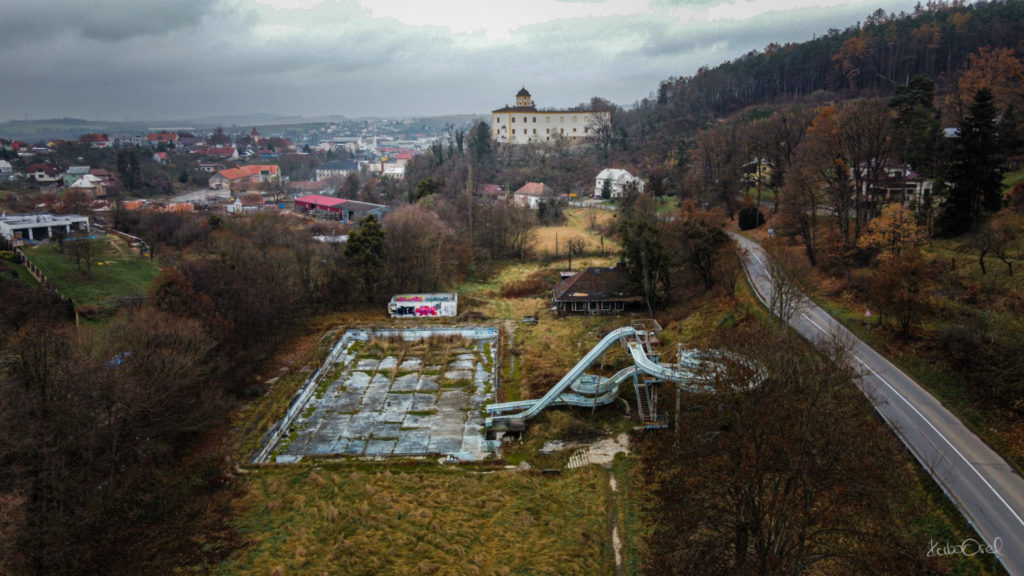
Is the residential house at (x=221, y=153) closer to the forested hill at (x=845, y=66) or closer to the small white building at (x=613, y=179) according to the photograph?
the forested hill at (x=845, y=66)

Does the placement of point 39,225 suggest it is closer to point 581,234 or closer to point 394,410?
point 394,410

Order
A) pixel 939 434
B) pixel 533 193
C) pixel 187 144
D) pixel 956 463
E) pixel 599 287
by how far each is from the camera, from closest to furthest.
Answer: pixel 956 463 < pixel 939 434 < pixel 599 287 < pixel 533 193 < pixel 187 144

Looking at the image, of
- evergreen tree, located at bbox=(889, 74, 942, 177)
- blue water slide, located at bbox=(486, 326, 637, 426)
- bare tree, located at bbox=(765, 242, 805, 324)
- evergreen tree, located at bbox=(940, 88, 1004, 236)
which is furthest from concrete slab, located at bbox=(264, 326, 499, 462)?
evergreen tree, located at bbox=(889, 74, 942, 177)

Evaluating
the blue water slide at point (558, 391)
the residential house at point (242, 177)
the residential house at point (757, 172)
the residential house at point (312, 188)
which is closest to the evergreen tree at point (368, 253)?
the blue water slide at point (558, 391)

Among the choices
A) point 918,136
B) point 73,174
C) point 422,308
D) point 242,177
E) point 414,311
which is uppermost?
point 918,136

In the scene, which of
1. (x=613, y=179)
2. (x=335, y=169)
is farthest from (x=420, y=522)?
(x=335, y=169)

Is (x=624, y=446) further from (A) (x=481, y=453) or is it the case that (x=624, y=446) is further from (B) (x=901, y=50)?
(B) (x=901, y=50)
